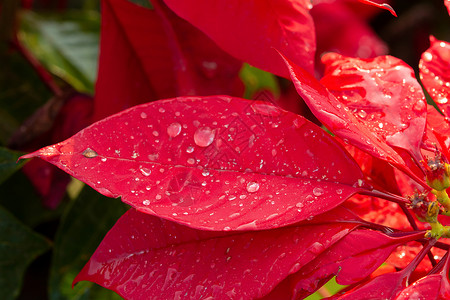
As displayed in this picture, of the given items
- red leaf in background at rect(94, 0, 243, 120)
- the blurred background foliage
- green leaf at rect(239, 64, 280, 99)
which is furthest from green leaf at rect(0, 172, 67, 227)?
green leaf at rect(239, 64, 280, 99)

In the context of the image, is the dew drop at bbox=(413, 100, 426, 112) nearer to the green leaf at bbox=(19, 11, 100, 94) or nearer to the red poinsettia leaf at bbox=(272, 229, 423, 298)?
the red poinsettia leaf at bbox=(272, 229, 423, 298)

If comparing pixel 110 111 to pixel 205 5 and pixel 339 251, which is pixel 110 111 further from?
pixel 339 251

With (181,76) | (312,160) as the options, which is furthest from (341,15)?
(312,160)

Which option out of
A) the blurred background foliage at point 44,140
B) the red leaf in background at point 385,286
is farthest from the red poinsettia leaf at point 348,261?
the blurred background foliage at point 44,140

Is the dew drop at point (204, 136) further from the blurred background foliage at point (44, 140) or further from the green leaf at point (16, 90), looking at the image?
the green leaf at point (16, 90)

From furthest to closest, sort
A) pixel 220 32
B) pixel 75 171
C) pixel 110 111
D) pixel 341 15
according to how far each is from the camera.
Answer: pixel 341 15 → pixel 110 111 → pixel 220 32 → pixel 75 171

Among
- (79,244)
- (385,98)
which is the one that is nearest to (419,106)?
(385,98)
